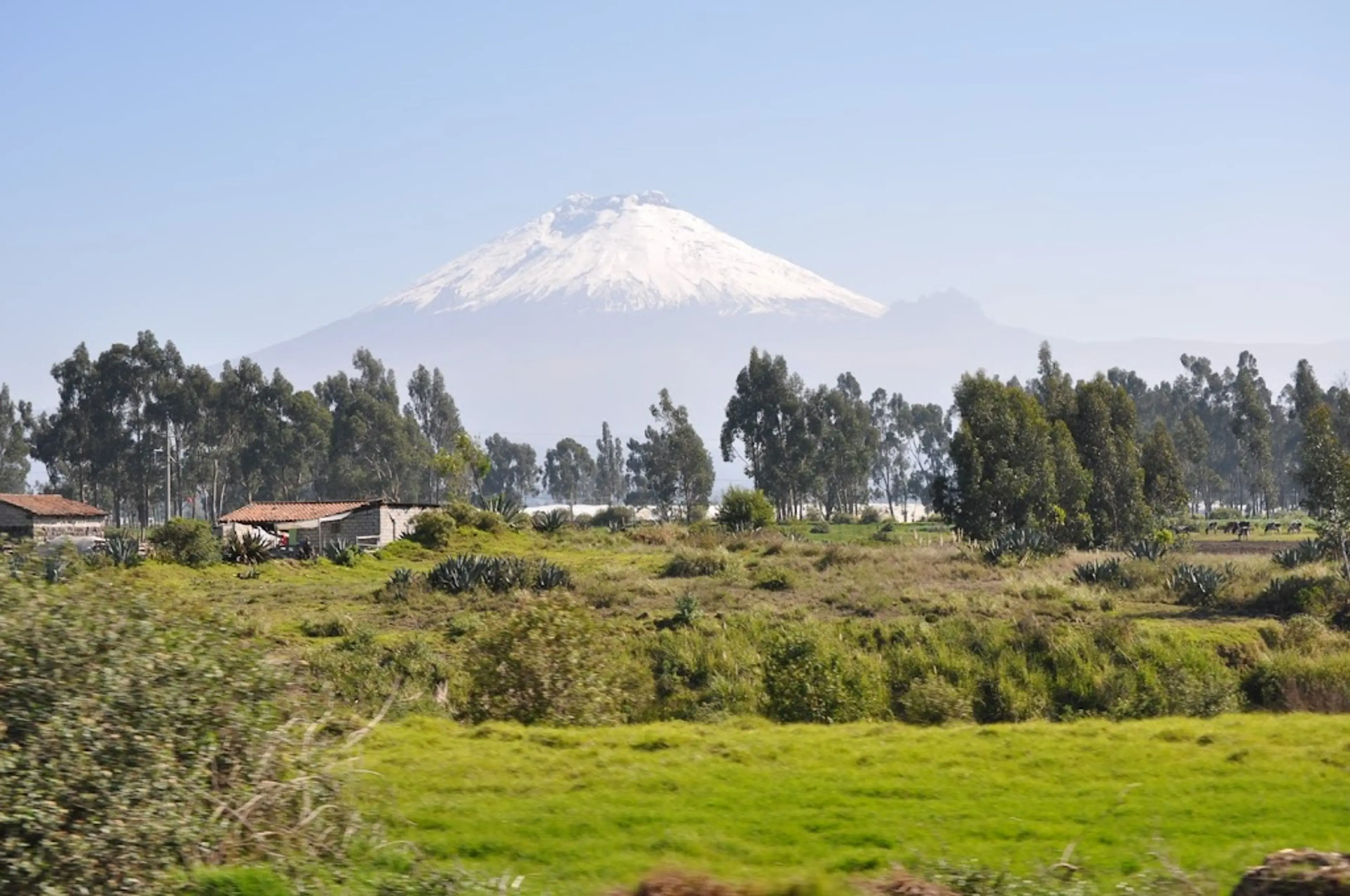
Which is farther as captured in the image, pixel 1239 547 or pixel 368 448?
pixel 368 448

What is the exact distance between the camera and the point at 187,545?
44250 mm

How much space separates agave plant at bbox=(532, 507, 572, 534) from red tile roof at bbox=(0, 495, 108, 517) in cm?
2239

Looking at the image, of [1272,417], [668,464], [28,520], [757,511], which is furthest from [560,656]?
[1272,417]

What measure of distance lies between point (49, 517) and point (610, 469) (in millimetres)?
100502

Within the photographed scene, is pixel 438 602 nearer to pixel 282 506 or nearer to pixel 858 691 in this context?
pixel 858 691

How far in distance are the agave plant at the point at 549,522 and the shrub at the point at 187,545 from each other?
1684 centimetres

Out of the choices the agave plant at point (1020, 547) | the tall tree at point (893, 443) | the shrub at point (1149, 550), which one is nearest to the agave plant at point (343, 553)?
the agave plant at point (1020, 547)

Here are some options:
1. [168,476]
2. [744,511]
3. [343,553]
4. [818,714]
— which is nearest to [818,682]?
[818,714]

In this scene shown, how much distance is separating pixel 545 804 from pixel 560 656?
7243mm

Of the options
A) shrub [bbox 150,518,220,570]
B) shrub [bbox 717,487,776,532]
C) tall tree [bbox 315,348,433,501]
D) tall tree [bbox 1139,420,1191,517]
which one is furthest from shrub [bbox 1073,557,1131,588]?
tall tree [bbox 315,348,433,501]

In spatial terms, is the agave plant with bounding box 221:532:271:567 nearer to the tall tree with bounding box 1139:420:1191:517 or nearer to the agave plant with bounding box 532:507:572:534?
the agave plant with bounding box 532:507:572:534

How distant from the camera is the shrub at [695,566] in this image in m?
39.8

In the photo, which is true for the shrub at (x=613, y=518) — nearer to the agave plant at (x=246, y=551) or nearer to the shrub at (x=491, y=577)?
the agave plant at (x=246, y=551)

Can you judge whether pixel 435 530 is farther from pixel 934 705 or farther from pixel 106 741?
pixel 106 741
